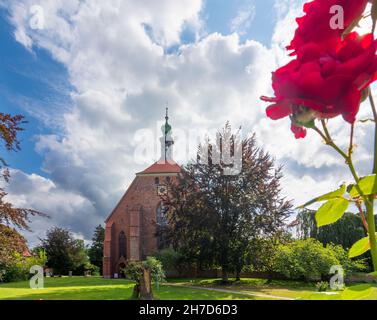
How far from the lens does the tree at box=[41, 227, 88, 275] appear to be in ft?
118

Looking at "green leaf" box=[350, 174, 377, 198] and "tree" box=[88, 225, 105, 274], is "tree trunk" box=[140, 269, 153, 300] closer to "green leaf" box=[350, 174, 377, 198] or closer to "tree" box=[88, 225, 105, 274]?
"green leaf" box=[350, 174, 377, 198]

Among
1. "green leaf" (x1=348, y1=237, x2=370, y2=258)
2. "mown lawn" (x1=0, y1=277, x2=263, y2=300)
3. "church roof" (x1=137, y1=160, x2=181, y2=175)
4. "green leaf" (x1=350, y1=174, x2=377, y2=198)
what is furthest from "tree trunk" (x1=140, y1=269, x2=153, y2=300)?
"church roof" (x1=137, y1=160, x2=181, y2=175)

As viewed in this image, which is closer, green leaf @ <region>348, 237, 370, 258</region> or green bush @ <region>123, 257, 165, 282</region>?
green leaf @ <region>348, 237, 370, 258</region>

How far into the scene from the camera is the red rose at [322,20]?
0.48m

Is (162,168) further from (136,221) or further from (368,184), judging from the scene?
(368,184)

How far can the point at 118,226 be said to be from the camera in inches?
1411

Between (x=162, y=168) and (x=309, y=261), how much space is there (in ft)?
59.8

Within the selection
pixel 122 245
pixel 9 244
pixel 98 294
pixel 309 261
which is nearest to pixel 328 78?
pixel 9 244

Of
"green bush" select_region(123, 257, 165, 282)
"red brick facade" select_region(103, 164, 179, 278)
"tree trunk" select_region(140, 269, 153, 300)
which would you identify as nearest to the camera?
"tree trunk" select_region(140, 269, 153, 300)

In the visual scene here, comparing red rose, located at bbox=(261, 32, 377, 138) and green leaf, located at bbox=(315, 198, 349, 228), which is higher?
red rose, located at bbox=(261, 32, 377, 138)

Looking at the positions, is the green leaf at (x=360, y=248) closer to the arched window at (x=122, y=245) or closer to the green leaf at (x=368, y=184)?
the green leaf at (x=368, y=184)

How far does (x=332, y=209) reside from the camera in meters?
0.58

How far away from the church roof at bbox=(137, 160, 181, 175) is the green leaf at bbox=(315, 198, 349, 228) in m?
35.1
